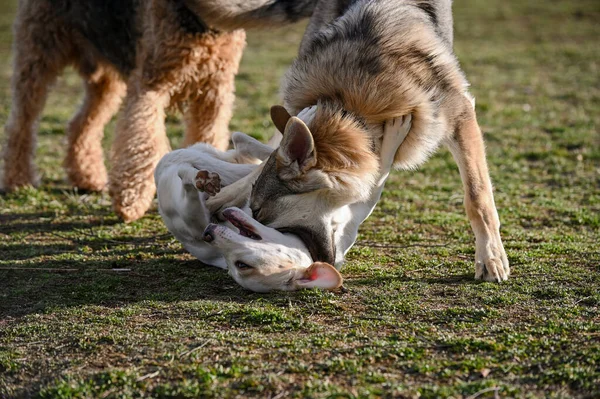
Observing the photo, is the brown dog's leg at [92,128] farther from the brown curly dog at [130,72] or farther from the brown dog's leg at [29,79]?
the brown dog's leg at [29,79]

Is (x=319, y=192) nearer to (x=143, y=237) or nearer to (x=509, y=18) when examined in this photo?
(x=143, y=237)

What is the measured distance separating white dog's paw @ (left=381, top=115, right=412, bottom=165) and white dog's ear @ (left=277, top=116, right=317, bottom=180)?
1.88 feet

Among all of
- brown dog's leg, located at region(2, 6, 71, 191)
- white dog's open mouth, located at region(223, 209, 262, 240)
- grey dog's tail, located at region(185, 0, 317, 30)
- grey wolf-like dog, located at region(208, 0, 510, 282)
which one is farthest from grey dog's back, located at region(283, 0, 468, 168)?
brown dog's leg, located at region(2, 6, 71, 191)

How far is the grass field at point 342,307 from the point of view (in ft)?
11.2

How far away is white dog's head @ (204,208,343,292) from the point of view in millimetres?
4371

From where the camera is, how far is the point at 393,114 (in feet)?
15.2

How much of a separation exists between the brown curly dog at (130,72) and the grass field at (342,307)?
Answer: 0.36 meters

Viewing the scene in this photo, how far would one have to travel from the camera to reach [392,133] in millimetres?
4688

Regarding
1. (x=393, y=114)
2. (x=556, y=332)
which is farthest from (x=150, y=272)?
(x=556, y=332)

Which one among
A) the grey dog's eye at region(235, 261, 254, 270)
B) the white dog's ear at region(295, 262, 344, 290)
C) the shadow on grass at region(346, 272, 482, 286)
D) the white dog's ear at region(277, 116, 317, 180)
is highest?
the white dog's ear at region(277, 116, 317, 180)

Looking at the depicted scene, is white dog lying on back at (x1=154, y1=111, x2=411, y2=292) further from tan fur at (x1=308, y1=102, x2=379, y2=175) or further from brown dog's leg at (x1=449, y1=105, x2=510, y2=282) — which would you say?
brown dog's leg at (x1=449, y1=105, x2=510, y2=282)

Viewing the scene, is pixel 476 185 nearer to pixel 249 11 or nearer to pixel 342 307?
pixel 342 307

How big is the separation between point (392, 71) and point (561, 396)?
218cm

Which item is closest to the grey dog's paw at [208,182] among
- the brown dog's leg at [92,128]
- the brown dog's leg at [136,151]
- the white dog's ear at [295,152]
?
the white dog's ear at [295,152]
